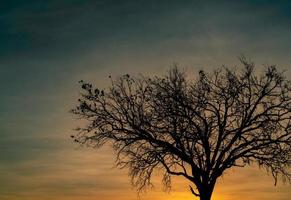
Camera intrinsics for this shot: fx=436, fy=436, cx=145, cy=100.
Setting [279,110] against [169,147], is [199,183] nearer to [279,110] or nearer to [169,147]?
[169,147]

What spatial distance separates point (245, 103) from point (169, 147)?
500 cm

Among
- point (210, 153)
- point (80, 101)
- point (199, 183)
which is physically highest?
point (80, 101)

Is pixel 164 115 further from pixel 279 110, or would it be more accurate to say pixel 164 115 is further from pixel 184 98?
pixel 279 110

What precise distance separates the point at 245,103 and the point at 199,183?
5.25 metres

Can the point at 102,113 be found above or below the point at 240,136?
above

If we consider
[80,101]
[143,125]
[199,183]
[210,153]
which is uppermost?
[80,101]

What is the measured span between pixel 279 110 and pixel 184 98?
5.42 meters

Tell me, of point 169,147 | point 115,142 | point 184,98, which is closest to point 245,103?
point 184,98

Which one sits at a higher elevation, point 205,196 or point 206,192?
point 206,192

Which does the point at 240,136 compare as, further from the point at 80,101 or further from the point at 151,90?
the point at 80,101

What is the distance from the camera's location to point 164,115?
24734 millimetres

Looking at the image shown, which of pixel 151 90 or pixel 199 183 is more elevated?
pixel 151 90

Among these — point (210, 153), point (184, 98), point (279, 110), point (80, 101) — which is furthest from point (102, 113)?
point (279, 110)

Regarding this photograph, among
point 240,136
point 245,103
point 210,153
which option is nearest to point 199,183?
point 210,153
